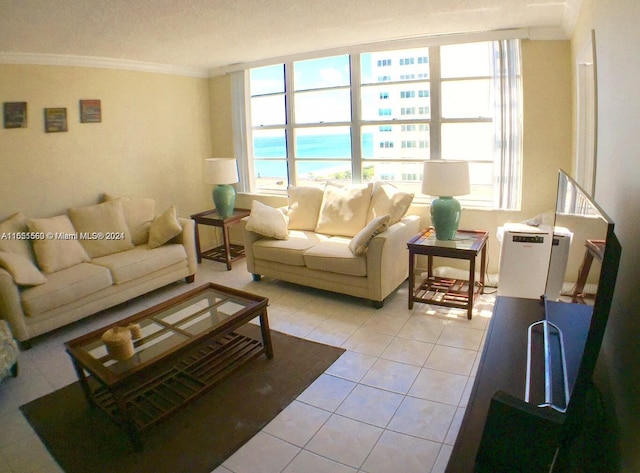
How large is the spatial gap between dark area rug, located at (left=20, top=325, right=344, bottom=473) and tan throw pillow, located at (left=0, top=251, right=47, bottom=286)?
3.22 feet

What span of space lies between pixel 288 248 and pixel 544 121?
249cm

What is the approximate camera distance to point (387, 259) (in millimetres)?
3537

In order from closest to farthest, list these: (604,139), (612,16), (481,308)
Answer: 1. (612,16)
2. (604,139)
3. (481,308)

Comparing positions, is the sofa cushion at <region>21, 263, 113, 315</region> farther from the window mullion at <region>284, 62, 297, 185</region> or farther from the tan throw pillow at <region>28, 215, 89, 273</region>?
the window mullion at <region>284, 62, 297, 185</region>

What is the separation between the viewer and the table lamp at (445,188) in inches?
137

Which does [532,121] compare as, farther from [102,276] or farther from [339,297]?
[102,276]

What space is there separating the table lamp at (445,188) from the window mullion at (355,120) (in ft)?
3.91

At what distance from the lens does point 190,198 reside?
5.47 m

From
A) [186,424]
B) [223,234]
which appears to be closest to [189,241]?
[223,234]

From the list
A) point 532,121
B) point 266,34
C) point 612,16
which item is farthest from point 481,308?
point 266,34

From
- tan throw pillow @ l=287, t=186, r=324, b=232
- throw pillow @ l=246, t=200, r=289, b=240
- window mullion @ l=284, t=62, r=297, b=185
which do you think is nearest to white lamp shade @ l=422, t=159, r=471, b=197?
tan throw pillow @ l=287, t=186, r=324, b=232

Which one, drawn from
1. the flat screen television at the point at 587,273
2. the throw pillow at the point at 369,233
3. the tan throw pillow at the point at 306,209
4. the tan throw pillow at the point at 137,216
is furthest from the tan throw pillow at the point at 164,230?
the flat screen television at the point at 587,273

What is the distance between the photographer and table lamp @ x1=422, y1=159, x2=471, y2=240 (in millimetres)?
3490

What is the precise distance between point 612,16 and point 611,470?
1.76 m
